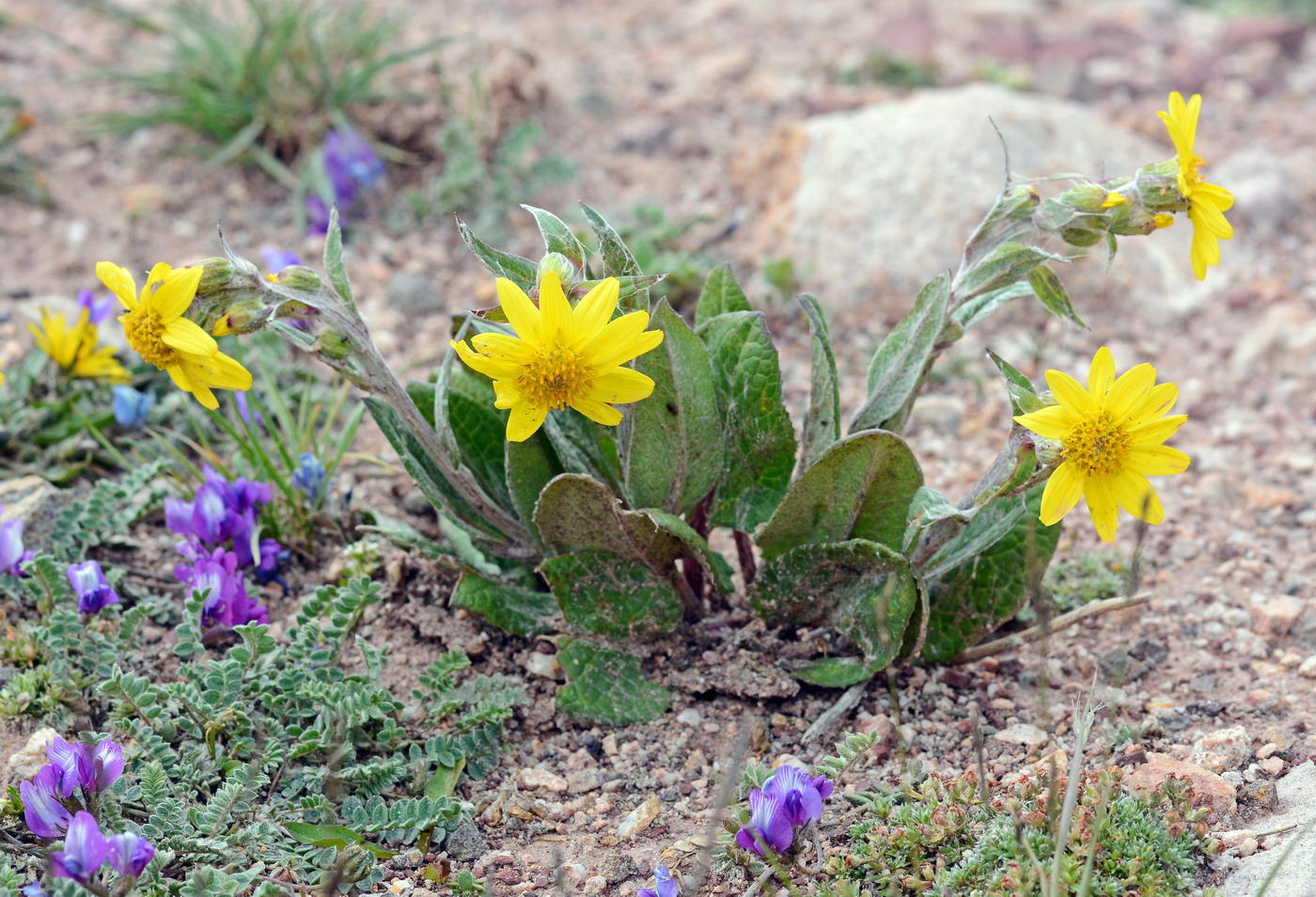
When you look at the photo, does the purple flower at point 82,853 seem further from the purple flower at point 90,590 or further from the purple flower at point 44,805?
the purple flower at point 90,590

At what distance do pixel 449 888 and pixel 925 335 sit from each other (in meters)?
1.38

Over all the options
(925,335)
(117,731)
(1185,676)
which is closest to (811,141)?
(925,335)

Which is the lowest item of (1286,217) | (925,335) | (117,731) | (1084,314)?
(117,731)

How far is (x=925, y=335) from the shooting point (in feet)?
8.21

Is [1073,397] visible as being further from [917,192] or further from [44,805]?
[917,192]

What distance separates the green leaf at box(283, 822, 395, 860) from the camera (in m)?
2.20

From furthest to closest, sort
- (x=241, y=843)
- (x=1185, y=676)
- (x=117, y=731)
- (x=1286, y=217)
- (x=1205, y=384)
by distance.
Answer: (x=1286, y=217), (x=1205, y=384), (x=1185, y=676), (x=117, y=731), (x=241, y=843)

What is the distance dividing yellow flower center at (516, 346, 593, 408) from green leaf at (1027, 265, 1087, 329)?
2.87 feet

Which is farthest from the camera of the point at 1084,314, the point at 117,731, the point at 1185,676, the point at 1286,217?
the point at 1286,217

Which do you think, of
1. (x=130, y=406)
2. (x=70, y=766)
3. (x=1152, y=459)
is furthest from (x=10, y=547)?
(x=1152, y=459)

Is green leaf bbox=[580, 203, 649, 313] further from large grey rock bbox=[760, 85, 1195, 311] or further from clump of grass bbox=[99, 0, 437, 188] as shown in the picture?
clump of grass bbox=[99, 0, 437, 188]

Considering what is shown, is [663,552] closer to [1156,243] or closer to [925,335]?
[925,335]

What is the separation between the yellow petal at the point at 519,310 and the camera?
2049 mm

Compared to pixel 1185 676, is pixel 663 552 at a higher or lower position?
lower
